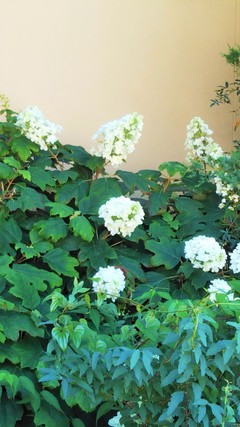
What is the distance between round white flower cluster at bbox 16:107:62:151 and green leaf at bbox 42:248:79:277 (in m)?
0.55

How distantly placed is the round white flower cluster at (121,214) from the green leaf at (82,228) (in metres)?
0.07

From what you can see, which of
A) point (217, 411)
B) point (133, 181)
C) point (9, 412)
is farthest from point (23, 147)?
point (217, 411)

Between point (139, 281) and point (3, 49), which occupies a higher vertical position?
point (3, 49)

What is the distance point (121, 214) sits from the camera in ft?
9.27

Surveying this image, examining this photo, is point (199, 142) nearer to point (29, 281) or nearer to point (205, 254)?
point (205, 254)

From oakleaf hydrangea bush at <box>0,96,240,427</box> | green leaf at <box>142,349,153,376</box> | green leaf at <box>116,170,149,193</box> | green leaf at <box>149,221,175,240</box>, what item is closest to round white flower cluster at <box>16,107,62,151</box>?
oakleaf hydrangea bush at <box>0,96,240,427</box>

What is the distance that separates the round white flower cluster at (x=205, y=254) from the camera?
2850 mm

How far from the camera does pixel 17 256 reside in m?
2.90

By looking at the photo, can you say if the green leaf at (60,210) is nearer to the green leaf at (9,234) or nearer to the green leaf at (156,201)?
the green leaf at (9,234)

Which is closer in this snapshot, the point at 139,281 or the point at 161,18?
A: the point at 139,281

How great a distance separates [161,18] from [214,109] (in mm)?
590

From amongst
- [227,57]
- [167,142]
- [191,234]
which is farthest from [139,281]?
[227,57]

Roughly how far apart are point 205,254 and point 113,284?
0.44m

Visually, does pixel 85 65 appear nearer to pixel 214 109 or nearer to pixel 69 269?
pixel 214 109
